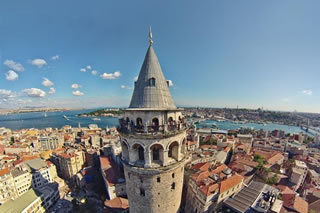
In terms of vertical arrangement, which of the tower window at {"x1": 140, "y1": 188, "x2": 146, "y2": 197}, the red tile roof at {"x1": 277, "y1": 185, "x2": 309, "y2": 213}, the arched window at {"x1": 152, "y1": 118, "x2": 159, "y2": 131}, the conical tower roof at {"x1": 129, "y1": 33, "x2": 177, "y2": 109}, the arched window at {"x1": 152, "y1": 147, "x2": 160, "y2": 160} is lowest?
the red tile roof at {"x1": 277, "y1": 185, "x2": 309, "y2": 213}

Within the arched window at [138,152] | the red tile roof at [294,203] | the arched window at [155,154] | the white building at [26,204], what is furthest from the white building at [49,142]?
the red tile roof at [294,203]

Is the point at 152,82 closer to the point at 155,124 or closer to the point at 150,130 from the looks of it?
the point at 155,124

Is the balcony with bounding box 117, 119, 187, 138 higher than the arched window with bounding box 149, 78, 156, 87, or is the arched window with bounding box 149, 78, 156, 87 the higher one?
the arched window with bounding box 149, 78, 156, 87

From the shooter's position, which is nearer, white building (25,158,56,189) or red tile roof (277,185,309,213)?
red tile roof (277,185,309,213)

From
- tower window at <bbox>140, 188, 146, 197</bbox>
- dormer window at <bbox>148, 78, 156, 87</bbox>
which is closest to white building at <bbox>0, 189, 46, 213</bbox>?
tower window at <bbox>140, 188, 146, 197</bbox>

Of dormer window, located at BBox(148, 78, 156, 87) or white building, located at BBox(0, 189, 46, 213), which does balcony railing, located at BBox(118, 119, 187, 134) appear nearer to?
dormer window, located at BBox(148, 78, 156, 87)

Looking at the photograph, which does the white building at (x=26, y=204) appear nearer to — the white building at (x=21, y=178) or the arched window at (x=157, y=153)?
the white building at (x=21, y=178)

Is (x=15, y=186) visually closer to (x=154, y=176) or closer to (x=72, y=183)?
(x=72, y=183)

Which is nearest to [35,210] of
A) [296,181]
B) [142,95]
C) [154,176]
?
[154,176]
